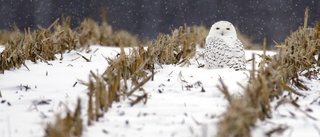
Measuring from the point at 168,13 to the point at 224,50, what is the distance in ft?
66.3

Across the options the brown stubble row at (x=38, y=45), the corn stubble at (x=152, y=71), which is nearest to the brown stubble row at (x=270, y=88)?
the corn stubble at (x=152, y=71)

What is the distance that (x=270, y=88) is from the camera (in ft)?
9.15

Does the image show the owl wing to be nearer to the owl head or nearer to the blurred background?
the owl head

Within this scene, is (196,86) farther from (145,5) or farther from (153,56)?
(145,5)

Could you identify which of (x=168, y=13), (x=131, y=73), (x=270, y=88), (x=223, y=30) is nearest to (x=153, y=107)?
(x=270, y=88)

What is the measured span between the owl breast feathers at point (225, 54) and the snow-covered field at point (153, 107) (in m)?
0.28

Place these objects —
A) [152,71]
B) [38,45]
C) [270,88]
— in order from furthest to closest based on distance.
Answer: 1. [38,45]
2. [152,71]
3. [270,88]

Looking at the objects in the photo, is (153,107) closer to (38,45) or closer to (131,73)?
(131,73)

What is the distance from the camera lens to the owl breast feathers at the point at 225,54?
14.2ft

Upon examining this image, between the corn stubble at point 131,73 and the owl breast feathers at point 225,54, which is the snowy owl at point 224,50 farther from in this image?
the corn stubble at point 131,73

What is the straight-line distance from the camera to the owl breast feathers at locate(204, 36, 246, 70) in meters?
4.33

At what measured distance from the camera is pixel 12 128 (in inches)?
95.3

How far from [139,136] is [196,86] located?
3.87 feet

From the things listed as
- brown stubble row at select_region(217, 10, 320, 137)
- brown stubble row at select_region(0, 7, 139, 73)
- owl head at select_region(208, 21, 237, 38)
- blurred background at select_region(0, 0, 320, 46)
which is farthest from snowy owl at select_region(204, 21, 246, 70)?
blurred background at select_region(0, 0, 320, 46)
